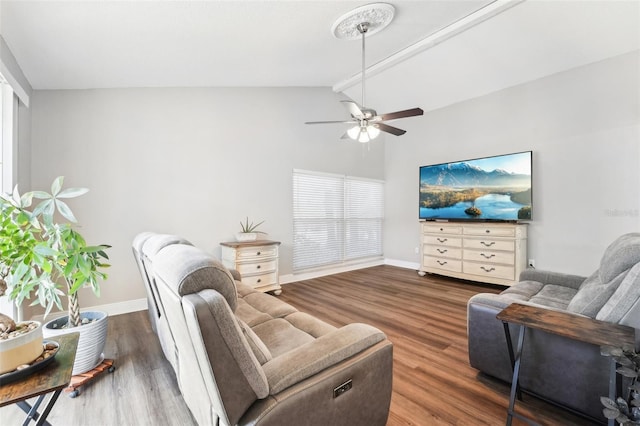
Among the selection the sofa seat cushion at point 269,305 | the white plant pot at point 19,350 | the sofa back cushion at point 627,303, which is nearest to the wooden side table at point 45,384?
the white plant pot at point 19,350

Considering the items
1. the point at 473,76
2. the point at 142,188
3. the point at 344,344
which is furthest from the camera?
the point at 473,76

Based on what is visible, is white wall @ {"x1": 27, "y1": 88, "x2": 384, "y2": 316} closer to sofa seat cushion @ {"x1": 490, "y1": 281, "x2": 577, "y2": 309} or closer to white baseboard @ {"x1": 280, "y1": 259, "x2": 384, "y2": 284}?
white baseboard @ {"x1": 280, "y1": 259, "x2": 384, "y2": 284}

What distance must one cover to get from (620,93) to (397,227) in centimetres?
382

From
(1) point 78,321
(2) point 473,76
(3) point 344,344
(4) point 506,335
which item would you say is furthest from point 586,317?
(2) point 473,76

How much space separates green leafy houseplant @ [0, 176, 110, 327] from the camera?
52.8 inches

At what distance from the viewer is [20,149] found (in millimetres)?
2635

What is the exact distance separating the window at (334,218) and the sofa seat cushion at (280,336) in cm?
295

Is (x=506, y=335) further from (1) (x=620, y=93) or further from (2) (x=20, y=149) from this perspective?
(2) (x=20, y=149)

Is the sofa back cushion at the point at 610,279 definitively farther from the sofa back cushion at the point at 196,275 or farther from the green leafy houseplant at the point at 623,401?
→ the sofa back cushion at the point at 196,275

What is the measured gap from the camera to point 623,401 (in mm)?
1148

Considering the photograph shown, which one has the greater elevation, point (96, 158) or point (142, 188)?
point (96, 158)

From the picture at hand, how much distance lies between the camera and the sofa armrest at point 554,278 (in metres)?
2.52

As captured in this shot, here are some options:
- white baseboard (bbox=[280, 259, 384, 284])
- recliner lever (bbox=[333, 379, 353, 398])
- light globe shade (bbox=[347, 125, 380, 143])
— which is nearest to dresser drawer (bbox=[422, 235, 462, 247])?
white baseboard (bbox=[280, 259, 384, 284])

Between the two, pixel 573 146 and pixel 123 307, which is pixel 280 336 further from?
pixel 573 146
